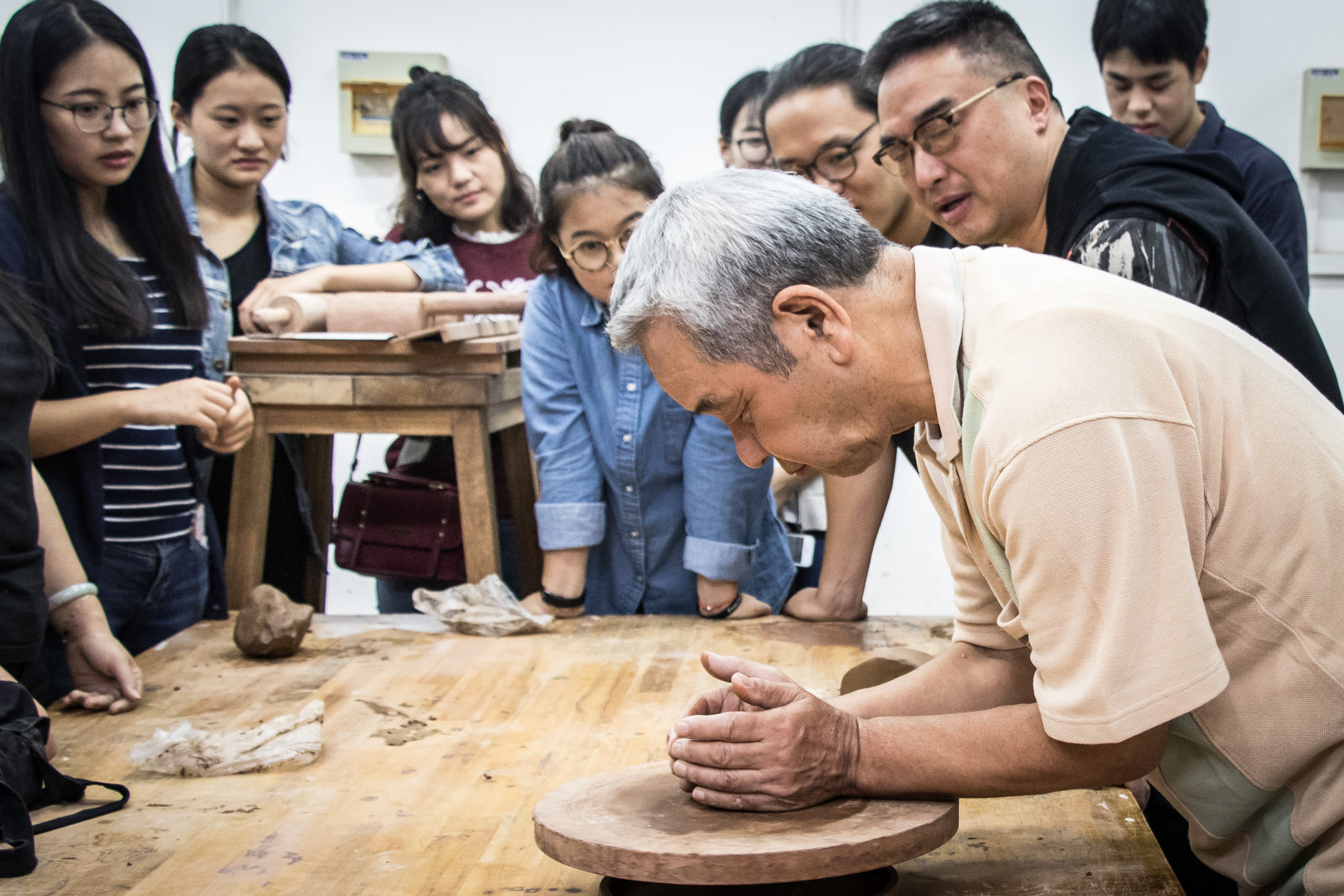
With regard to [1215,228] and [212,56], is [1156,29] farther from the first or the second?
[212,56]

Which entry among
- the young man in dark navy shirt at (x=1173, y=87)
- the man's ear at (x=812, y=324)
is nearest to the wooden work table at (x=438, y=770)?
the man's ear at (x=812, y=324)

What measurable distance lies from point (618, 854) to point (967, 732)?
16.3 inches

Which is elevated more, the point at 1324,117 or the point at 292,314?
the point at 1324,117

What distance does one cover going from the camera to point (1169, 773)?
1320mm

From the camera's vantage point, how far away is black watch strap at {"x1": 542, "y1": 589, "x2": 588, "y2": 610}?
2.75 metres

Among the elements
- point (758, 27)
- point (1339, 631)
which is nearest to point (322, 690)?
point (1339, 631)

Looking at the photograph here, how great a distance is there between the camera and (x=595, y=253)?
258 centimetres

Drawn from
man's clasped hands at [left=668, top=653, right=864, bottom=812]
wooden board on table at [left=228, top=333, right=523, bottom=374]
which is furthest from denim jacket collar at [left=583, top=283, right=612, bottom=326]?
man's clasped hands at [left=668, top=653, right=864, bottom=812]

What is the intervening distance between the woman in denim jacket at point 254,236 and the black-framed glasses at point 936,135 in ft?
5.00

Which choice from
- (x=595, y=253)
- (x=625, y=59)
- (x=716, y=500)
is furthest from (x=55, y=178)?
(x=625, y=59)

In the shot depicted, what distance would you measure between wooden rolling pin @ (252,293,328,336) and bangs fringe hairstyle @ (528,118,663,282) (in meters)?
0.68

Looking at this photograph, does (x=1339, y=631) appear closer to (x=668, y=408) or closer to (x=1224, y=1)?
(x=668, y=408)

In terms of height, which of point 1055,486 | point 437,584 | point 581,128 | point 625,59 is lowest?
point 437,584

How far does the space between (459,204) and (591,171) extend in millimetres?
919
